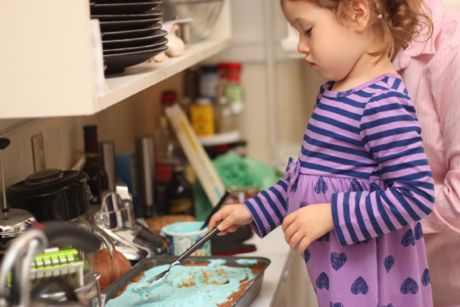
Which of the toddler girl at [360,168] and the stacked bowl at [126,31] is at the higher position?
the stacked bowl at [126,31]

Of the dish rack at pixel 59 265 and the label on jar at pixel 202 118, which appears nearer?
the dish rack at pixel 59 265

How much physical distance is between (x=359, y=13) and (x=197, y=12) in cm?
99

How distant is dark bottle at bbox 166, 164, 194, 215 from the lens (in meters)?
2.14

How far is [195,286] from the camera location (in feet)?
4.90

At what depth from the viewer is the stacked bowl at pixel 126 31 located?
1257mm

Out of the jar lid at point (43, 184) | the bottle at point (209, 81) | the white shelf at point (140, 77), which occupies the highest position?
the white shelf at point (140, 77)

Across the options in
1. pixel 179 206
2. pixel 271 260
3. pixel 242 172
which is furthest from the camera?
pixel 242 172

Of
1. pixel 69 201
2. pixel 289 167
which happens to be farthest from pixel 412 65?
pixel 69 201

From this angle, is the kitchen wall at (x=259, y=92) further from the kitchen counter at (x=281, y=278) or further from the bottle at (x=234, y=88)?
the kitchen counter at (x=281, y=278)

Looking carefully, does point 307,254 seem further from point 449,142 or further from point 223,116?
point 223,116

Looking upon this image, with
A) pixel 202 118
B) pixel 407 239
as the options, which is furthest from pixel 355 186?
pixel 202 118

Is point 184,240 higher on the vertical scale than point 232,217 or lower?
lower

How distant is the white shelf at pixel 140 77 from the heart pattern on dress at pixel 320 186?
33 centimetres

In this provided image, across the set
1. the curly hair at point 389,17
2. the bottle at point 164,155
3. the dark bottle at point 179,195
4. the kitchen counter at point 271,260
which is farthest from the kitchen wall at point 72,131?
the curly hair at point 389,17
